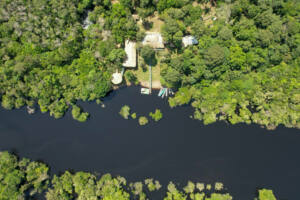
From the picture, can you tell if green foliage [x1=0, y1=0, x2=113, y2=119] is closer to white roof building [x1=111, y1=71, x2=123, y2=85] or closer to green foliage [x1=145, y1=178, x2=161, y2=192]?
white roof building [x1=111, y1=71, x2=123, y2=85]

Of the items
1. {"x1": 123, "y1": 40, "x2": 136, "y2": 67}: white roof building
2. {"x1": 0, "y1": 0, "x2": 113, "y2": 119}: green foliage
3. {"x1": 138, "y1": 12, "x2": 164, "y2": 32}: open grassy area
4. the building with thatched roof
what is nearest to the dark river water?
{"x1": 0, "y1": 0, "x2": 113, "y2": 119}: green foliage

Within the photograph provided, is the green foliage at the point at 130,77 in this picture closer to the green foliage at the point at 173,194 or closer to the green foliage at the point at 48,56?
the green foliage at the point at 48,56

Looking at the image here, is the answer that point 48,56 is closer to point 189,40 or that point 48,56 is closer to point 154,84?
point 154,84

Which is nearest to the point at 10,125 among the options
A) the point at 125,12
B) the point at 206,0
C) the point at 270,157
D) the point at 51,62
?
the point at 51,62

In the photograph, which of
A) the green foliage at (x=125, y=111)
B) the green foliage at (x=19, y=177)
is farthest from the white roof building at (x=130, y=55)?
the green foliage at (x=19, y=177)

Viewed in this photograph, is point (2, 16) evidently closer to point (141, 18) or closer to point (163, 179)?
point (141, 18)

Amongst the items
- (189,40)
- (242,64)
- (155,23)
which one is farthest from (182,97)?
(155,23)
